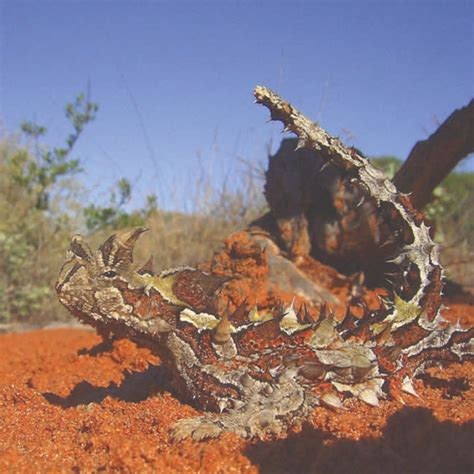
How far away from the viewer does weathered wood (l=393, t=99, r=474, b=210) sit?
16.6 feet

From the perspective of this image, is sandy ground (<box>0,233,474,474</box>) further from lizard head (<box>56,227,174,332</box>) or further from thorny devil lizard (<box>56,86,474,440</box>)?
lizard head (<box>56,227,174,332</box>)

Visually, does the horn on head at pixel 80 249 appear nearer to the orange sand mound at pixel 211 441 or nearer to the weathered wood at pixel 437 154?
the orange sand mound at pixel 211 441

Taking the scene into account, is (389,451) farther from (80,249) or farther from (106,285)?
(80,249)

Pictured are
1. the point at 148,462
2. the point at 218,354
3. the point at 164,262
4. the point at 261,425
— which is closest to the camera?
the point at 148,462

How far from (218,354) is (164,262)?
7.73m

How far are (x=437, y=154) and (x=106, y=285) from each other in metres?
3.68

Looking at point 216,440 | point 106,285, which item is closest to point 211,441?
point 216,440

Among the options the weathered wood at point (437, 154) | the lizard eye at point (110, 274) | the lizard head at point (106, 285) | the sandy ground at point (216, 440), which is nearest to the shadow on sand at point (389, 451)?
the sandy ground at point (216, 440)

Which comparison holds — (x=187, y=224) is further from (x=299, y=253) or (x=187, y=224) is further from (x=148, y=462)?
(x=148, y=462)

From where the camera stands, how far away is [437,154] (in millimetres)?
5355


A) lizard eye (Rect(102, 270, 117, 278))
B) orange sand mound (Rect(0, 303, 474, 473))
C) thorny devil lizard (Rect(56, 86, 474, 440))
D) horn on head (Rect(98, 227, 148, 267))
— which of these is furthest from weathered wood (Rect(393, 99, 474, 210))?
lizard eye (Rect(102, 270, 117, 278))

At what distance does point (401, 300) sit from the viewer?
125 inches

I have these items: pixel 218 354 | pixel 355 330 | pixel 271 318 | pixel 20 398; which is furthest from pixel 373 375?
pixel 20 398

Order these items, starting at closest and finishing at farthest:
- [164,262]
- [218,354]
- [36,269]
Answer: [218,354] → [36,269] → [164,262]
